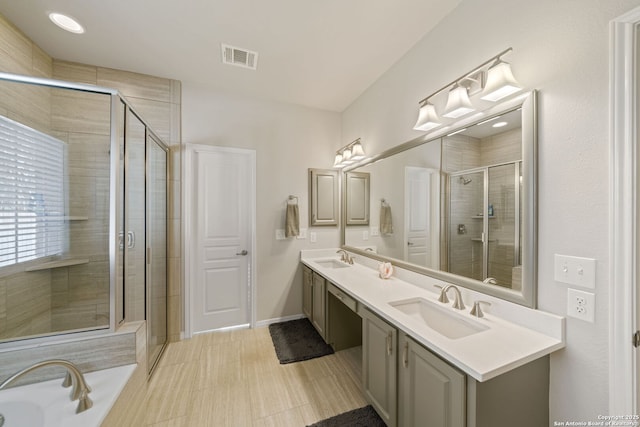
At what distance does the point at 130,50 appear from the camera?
2039 millimetres

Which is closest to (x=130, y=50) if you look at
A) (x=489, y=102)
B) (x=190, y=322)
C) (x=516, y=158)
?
(x=190, y=322)

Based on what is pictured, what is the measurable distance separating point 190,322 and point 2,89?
91.7 inches

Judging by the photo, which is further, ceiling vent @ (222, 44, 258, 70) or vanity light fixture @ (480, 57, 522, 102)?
ceiling vent @ (222, 44, 258, 70)

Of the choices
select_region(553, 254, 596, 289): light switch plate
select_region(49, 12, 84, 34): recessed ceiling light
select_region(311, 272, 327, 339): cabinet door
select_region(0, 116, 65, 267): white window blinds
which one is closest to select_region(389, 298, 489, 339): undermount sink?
select_region(553, 254, 596, 289): light switch plate

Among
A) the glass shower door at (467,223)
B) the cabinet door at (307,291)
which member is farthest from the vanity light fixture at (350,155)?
the cabinet door at (307,291)

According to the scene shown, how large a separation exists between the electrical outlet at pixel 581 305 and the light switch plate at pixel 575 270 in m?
0.04

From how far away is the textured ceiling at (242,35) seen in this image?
1.59 metres

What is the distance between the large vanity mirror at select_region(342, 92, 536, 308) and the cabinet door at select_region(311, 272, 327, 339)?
2.46ft

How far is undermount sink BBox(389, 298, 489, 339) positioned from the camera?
1.32m

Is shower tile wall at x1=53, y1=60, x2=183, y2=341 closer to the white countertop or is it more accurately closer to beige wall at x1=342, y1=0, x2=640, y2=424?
the white countertop

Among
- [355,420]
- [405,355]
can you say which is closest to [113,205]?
[405,355]

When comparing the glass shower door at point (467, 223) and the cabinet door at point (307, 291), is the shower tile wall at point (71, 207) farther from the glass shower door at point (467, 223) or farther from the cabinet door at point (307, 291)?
the glass shower door at point (467, 223)

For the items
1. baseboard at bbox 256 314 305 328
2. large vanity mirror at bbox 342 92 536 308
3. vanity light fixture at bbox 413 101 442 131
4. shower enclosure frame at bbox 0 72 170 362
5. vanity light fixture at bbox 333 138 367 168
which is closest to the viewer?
large vanity mirror at bbox 342 92 536 308

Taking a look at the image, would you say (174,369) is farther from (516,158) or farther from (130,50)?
(516,158)
